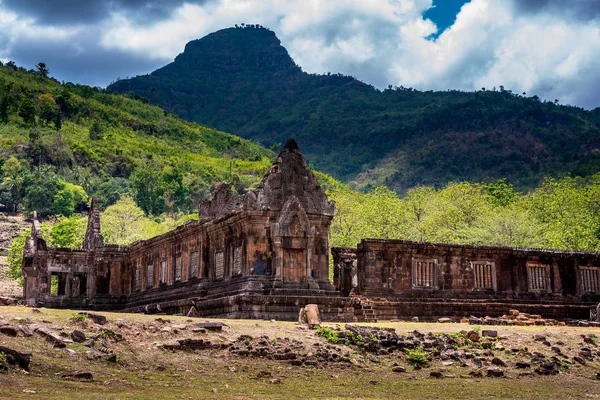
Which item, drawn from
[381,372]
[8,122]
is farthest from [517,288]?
[8,122]

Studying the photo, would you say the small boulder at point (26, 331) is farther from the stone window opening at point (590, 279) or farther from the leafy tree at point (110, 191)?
the leafy tree at point (110, 191)

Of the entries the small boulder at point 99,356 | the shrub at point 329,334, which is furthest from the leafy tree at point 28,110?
the small boulder at point 99,356

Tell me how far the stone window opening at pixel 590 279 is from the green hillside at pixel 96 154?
78383 mm

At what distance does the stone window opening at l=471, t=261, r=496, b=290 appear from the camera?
38.5 m

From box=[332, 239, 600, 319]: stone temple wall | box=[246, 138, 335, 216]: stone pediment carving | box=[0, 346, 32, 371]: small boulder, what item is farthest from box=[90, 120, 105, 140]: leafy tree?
box=[0, 346, 32, 371]: small boulder

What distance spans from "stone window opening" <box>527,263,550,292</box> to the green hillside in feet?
256

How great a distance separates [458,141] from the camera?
182m

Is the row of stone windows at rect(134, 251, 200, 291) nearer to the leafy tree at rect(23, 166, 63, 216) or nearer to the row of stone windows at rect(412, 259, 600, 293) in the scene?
the row of stone windows at rect(412, 259, 600, 293)

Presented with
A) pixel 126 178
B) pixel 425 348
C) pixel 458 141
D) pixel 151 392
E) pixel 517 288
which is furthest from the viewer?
pixel 458 141

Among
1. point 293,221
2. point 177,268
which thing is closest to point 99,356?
point 293,221

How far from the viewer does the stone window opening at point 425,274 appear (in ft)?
121

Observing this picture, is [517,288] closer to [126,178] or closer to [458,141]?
[126,178]

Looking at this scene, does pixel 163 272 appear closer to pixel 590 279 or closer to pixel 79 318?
pixel 79 318

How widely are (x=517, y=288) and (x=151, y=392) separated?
2648cm
